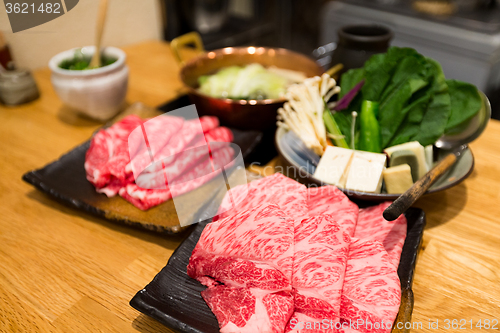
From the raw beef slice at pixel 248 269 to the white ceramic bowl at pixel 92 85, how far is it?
3.47ft

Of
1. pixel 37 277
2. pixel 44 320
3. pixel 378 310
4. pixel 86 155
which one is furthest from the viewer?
pixel 86 155

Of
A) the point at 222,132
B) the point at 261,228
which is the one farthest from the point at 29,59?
the point at 261,228

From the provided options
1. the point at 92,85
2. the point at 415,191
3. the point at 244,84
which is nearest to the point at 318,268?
the point at 415,191

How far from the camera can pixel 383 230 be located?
109cm

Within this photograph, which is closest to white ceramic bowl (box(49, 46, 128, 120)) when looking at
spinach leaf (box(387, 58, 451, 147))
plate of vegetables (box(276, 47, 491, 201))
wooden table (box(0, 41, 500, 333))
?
wooden table (box(0, 41, 500, 333))

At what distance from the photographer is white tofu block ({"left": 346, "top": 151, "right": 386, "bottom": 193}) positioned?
3.83ft

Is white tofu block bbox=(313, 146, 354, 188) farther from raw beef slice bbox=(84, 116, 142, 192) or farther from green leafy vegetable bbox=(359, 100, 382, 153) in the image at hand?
raw beef slice bbox=(84, 116, 142, 192)

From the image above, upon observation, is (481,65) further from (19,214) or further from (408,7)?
(19,214)

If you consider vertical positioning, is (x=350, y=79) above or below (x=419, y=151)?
above

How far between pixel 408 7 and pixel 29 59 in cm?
324

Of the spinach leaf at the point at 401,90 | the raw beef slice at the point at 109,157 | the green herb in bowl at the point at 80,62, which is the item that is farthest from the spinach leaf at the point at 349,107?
the green herb in bowl at the point at 80,62

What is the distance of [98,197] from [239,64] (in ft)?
3.58

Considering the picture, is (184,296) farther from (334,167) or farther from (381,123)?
(381,123)

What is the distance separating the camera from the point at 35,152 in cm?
164
